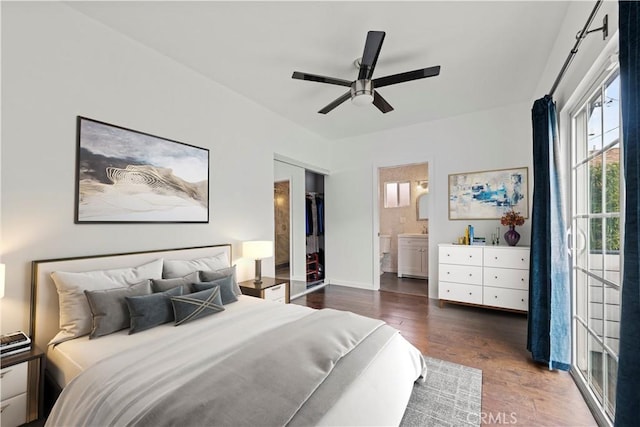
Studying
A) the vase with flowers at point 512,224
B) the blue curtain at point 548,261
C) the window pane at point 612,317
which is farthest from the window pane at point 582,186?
the vase with flowers at point 512,224

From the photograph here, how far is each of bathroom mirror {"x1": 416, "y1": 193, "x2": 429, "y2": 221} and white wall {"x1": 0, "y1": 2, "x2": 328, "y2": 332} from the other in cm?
449

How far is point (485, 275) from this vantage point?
11.9ft

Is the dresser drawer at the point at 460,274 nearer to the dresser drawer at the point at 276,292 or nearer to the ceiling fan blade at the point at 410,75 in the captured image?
the dresser drawer at the point at 276,292

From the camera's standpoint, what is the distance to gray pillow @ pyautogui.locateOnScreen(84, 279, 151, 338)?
1.79m

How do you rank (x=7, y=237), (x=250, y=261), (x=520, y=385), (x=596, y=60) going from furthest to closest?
(x=250, y=261) < (x=520, y=385) < (x=7, y=237) < (x=596, y=60)

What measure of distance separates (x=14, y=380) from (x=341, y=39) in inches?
127

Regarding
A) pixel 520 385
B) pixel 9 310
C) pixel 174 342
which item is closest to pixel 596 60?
pixel 520 385

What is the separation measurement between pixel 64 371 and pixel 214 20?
2.62 meters

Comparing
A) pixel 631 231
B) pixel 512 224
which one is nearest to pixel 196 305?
pixel 631 231

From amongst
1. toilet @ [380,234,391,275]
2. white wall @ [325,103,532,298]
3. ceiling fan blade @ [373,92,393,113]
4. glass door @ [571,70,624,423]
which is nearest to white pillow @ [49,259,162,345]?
ceiling fan blade @ [373,92,393,113]

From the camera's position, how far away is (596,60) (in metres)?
1.59

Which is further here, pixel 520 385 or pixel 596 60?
pixel 520 385

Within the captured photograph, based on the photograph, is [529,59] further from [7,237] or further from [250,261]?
[7,237]

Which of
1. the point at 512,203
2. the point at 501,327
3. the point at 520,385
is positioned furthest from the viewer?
the point at 512,203
